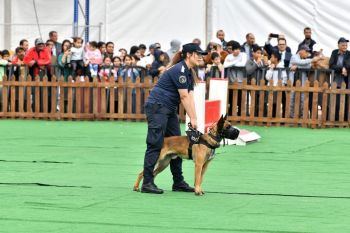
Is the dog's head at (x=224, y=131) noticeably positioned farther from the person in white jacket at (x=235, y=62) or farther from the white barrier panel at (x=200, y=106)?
the person in white jacket at (x=235, y=62)

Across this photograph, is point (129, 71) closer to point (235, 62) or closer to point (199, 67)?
point (199, 67)

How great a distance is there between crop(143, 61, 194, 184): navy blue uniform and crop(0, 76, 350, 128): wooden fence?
10.9 meters

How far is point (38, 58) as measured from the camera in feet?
78.0

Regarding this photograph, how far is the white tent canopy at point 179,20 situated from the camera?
26.8 meters

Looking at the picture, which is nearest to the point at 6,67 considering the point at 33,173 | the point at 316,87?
the point at 316,87

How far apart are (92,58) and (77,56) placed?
0.38 meters

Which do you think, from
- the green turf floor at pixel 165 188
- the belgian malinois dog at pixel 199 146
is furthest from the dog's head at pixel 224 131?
the green turf floor at pixel 165 188

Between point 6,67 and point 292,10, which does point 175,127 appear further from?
point 292,10

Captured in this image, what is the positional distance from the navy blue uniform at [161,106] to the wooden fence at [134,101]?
10.9 meters

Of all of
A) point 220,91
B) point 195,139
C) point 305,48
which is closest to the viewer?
point 195,139

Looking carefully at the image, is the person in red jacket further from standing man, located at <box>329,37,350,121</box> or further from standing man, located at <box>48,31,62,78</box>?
standing man, located at <box>329,37,350,121</box>

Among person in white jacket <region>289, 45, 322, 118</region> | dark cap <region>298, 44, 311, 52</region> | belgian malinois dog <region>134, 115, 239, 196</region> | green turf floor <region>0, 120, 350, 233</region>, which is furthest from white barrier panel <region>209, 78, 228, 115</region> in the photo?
belgian malinois dog <region>134, 115, 239, 196</region>

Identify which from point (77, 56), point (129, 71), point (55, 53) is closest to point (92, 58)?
point (77, 56)

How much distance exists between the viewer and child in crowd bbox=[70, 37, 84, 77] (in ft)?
77.4
